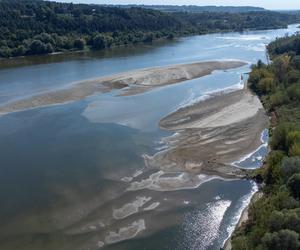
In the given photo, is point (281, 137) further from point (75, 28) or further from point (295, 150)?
point (75, 28)

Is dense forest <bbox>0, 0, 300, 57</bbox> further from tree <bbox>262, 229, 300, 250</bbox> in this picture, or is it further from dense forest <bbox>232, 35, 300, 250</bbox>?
tree <bbox>262, 229, 300, 250</bbox>

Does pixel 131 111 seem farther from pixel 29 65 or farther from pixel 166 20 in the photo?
pixel 166 20

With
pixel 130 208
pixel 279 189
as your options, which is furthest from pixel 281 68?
pixel 130 208

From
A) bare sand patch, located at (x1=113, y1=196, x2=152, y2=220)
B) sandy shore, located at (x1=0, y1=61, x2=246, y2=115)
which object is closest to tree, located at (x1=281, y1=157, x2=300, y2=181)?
bare sand patch, located at (x1=113, y1=196, x2=152, y2=220)

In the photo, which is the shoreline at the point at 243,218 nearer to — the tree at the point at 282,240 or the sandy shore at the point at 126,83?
the tree at the point at 282,240

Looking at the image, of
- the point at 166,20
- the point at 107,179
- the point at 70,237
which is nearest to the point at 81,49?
the point at 166,20
